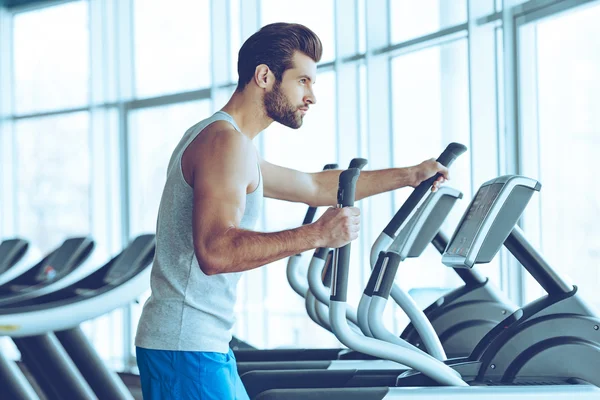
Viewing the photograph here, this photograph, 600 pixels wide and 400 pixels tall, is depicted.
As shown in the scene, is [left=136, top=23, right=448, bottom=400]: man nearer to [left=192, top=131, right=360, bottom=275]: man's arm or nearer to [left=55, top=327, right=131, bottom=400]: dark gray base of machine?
[left=192, top=131, right=360, bottom=275]: man's arm

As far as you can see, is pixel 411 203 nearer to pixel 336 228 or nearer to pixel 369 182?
pixel 369 182

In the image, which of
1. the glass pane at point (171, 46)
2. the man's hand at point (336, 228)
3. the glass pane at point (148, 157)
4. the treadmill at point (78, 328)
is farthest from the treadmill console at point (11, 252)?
the man's hand at point (336, 228)

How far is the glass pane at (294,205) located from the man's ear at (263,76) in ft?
11.7

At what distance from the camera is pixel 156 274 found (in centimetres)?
179

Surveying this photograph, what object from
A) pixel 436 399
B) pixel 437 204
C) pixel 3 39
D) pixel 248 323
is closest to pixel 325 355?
pixel 437 204

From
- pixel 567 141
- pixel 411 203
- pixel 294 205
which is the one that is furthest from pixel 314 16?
pixel 411 203

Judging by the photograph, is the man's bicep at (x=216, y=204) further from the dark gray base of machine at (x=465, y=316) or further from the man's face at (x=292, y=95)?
the dark gray base of machine at (x=465, y=316)

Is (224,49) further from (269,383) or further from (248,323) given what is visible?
(269,383)

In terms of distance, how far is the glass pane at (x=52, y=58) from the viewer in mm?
7012

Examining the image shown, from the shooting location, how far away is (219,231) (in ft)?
5.29

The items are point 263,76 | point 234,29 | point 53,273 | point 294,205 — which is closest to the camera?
point 263,76

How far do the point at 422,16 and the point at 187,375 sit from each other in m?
3.73

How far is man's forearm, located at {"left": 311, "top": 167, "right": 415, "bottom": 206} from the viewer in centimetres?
236

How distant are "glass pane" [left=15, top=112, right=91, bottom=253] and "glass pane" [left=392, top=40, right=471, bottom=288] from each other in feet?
10.5
